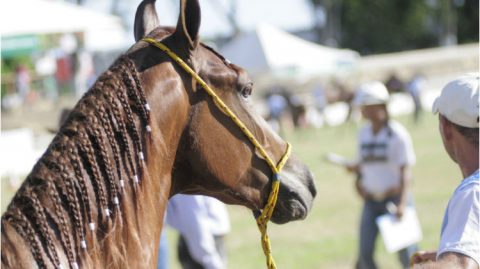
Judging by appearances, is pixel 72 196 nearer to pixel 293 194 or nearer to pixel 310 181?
pixel 293 194

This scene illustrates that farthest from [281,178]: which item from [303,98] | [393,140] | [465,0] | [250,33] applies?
[465,0]

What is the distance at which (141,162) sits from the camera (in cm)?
287

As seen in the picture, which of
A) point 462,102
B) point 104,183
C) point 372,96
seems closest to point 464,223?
point 462,102

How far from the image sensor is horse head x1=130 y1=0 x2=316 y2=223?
2.96m

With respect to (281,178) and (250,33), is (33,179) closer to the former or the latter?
(281,178)

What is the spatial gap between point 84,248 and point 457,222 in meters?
1.29

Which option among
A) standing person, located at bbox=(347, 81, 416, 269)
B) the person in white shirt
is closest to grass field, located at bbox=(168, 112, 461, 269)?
standing person, located at bbox=(347, 81, 416, 269)

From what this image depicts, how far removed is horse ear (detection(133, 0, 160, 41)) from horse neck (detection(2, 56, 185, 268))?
0.44 meters

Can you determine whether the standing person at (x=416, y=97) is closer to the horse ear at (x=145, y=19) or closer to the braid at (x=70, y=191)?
the horse ear at (x=145, y=19)

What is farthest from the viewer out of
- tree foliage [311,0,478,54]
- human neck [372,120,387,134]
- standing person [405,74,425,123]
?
tree foliage [311,0,478,54]

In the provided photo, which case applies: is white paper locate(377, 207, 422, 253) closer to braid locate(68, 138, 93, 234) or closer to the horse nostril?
the horse nostril

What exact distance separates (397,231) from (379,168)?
741mm

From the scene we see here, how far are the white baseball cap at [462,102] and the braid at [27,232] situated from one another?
1.56 meters

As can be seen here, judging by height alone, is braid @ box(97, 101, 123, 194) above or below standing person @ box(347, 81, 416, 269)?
above
